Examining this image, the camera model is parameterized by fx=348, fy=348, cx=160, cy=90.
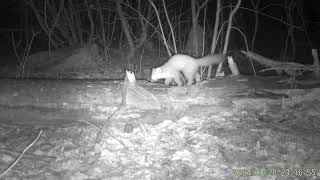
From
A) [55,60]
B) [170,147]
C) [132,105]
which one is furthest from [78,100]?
[55,60]

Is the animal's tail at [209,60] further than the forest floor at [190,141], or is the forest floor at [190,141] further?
the animal's tail at [209,60]

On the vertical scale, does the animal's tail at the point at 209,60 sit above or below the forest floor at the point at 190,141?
above

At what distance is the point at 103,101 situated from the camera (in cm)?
684

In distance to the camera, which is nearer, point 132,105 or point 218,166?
point 218,166

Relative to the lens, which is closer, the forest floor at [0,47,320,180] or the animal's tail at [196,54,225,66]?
the forest floor at [0,47,320,180]

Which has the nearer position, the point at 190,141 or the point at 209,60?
the point at 190,141

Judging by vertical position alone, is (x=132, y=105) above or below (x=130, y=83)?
below

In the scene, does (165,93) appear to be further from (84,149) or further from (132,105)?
(84,149)

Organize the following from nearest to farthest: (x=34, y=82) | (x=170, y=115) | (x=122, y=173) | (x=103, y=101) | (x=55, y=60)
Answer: (x=122, y=173), (x=170, y=115), (x=103, y=101), (x=34, y=82), (x=55, y=60)

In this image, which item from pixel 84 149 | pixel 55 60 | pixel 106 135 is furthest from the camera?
pixel 55 60

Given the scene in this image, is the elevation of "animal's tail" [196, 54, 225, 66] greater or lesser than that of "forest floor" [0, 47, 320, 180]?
greater

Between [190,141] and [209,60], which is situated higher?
[209,60]

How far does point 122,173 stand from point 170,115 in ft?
7.36

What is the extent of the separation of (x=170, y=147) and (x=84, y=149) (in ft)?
4.02
